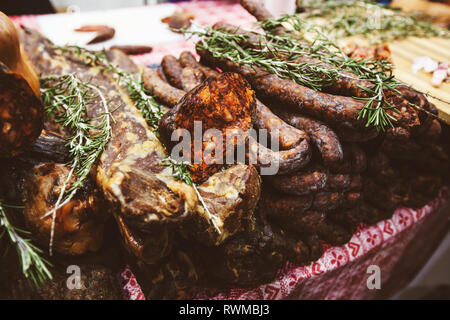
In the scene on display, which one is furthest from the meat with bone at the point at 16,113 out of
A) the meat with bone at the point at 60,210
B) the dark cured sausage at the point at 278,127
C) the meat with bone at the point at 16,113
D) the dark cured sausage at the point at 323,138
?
the dark cured sausage at the point at 323,138

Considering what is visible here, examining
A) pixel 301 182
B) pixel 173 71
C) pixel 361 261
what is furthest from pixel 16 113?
pixel 361 261

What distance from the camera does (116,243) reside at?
4.90 feet

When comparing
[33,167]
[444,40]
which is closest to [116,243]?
[33,167]

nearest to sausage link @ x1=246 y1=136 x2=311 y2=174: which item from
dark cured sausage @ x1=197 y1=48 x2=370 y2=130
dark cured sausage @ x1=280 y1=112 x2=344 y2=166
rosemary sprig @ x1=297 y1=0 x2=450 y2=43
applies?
dark cured sausage @ x1=280 y1=112 x2=344 y2=166

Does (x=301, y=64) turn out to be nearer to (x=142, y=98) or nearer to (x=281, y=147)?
(x=281, y=147)

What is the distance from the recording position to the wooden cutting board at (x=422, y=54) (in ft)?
6.21

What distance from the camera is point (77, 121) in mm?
1376

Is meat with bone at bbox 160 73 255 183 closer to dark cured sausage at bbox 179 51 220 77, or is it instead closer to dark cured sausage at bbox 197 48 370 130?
dark cured sausage at bbox 197 48 370 130

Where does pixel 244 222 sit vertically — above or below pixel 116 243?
above

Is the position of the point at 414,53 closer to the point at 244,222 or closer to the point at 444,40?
the point at 444,40

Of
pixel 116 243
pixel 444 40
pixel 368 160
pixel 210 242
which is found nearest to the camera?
pixel 210 242

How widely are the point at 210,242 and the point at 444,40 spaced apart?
2846mm

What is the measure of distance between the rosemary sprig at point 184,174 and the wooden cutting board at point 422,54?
1.50 m

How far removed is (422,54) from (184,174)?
2.33 metres
